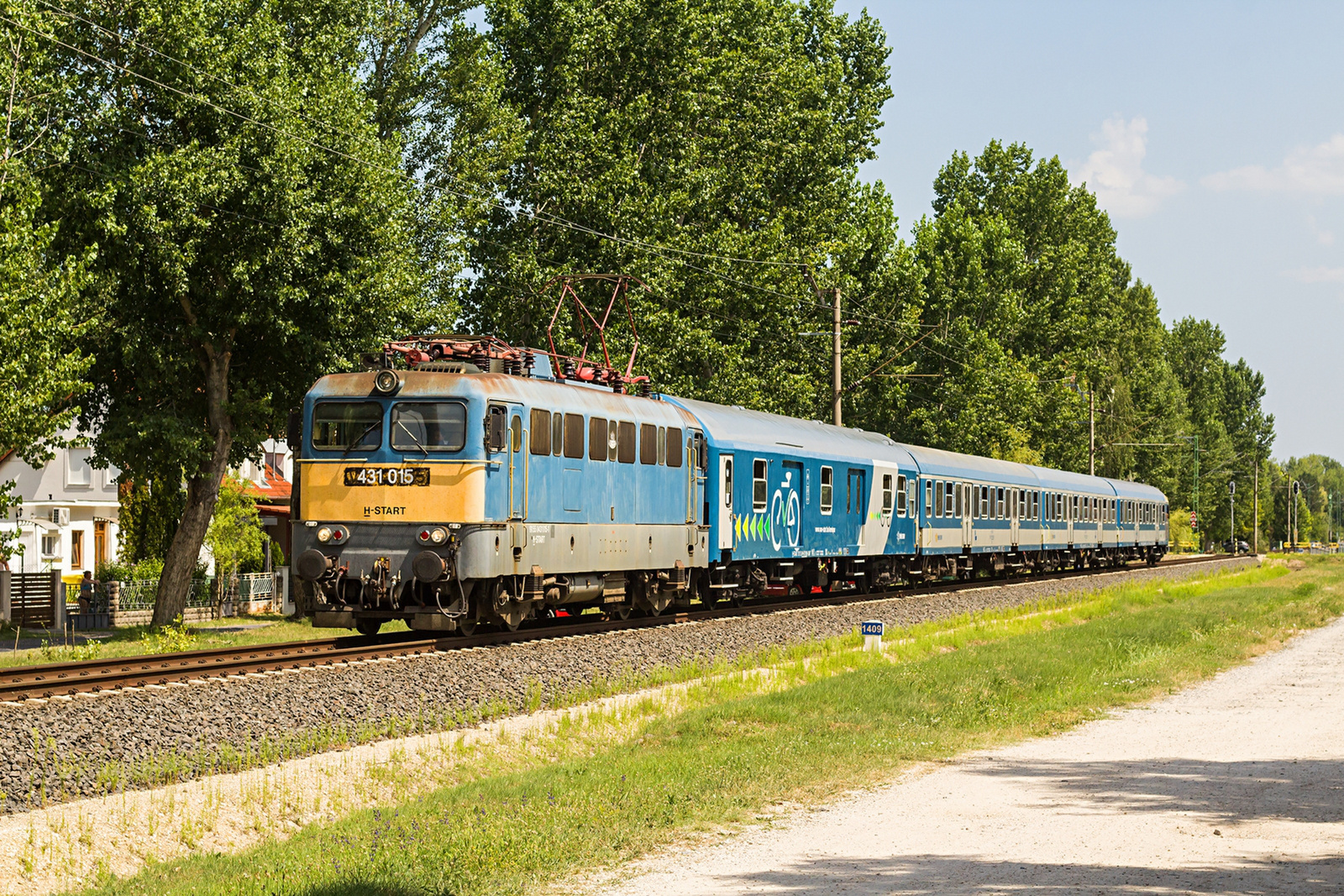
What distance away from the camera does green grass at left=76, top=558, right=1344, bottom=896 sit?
30.9 feet

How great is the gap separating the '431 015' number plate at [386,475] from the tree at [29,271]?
556 cm

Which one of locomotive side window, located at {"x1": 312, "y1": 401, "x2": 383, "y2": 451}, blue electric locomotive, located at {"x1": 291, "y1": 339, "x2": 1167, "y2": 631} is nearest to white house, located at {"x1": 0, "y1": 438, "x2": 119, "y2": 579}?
blue electric locomotive, located at {"x1": 291, "y1": 339, "x2": 1167, "y2": 631}

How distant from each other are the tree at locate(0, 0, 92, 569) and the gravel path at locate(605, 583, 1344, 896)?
15.4 m

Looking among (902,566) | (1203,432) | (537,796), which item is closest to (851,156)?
(902,566)

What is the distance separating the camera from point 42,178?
25609mm

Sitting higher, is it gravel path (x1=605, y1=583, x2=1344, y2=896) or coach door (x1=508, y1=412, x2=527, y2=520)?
coach door (x1=508, y1=412, x2=527, y2=520)

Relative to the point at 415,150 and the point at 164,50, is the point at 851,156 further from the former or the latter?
the point at 164,50

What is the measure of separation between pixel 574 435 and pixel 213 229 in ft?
30.1

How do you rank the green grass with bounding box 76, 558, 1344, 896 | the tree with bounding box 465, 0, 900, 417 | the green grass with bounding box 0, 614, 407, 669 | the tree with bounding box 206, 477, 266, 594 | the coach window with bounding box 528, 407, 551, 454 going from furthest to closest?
the tree with bounding box 465, 0, 900, 417
the tree with bounding box 206, 477, 266, 594
the green grass with bounding box 0, 614, 407, 669
the coach window with bounding box 528, 407, 551, 454
the green grass with bounding box 76, 558, 1344, 896

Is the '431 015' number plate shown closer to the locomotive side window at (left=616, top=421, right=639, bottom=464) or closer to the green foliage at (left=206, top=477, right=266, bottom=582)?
the locomotive side window at (left=616, top=421, right=639, bottom=464)

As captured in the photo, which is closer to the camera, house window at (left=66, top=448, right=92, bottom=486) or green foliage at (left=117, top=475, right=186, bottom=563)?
green foliage at (left=117, top=475, right=186, bottom=563)

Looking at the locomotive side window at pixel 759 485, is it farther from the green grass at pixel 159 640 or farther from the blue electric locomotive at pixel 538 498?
the green grass at pixel 159 640

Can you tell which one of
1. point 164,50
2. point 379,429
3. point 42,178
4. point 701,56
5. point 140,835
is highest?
point 701,56

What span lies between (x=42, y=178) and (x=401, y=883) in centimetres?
2059
